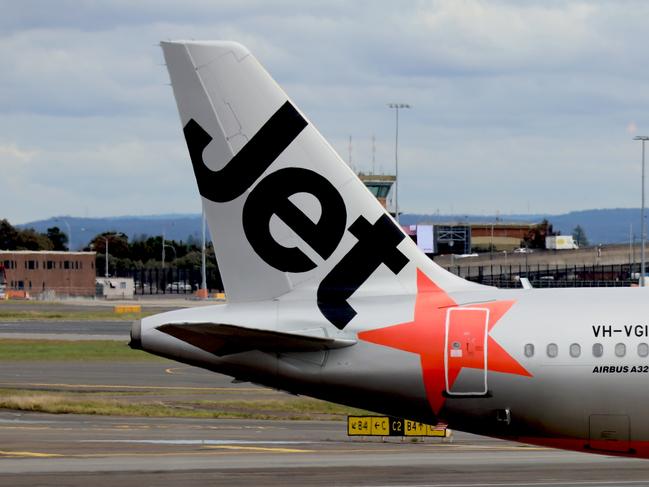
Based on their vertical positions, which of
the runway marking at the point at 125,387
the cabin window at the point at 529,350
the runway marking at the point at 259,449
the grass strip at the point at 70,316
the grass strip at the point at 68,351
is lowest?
the runway marking at the point at 259,449

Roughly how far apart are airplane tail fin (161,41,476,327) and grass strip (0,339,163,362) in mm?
47077

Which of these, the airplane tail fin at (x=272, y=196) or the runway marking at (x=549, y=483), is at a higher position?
the airplane tail fin at (x=272, y=196)

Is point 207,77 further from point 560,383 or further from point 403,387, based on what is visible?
point 560,383

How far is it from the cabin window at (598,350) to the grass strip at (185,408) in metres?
23.8

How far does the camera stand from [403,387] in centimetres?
2666

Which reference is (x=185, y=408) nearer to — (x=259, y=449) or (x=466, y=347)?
(x=259, y=449)

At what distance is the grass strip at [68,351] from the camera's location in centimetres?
7750

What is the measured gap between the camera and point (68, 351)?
8194 cm

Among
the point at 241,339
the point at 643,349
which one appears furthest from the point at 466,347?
the point at 241,339

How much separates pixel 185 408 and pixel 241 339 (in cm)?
2591

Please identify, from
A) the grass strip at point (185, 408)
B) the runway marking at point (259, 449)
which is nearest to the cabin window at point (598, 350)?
the runway marking at point (259, 449)

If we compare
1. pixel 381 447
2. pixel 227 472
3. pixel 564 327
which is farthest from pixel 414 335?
pixel 381 447

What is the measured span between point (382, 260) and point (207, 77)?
214 inches

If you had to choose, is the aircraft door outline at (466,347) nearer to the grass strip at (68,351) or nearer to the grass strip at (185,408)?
the grass strip at (185,408)
